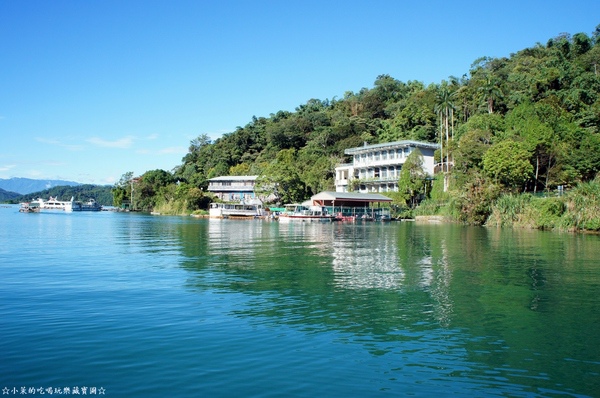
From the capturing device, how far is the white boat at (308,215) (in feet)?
229

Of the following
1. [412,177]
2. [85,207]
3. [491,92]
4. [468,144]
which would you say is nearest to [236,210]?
[412,177]

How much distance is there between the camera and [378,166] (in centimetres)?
8125

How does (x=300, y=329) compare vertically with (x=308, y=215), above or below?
below

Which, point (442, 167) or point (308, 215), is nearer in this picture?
point (308, 215)

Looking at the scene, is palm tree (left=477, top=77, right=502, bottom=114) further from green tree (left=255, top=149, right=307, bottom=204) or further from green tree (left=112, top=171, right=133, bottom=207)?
green tree (left=112, top=171, right=133, bottom=207)

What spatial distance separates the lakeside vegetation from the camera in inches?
2046

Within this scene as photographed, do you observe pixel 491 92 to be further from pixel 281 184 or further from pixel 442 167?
pixel 281 184

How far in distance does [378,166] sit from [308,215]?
1834cm

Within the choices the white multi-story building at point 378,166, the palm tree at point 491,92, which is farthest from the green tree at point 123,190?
the palm tree at point 491,92

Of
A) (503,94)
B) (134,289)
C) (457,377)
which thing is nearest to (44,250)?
(134,289)

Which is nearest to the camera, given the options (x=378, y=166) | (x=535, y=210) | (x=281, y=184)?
(x=535, y=210)

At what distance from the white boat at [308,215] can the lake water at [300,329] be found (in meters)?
47.8

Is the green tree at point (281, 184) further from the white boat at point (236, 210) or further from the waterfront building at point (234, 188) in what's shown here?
the waterfront building at point (234, 188)

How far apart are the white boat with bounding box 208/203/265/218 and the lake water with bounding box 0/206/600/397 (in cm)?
6344
